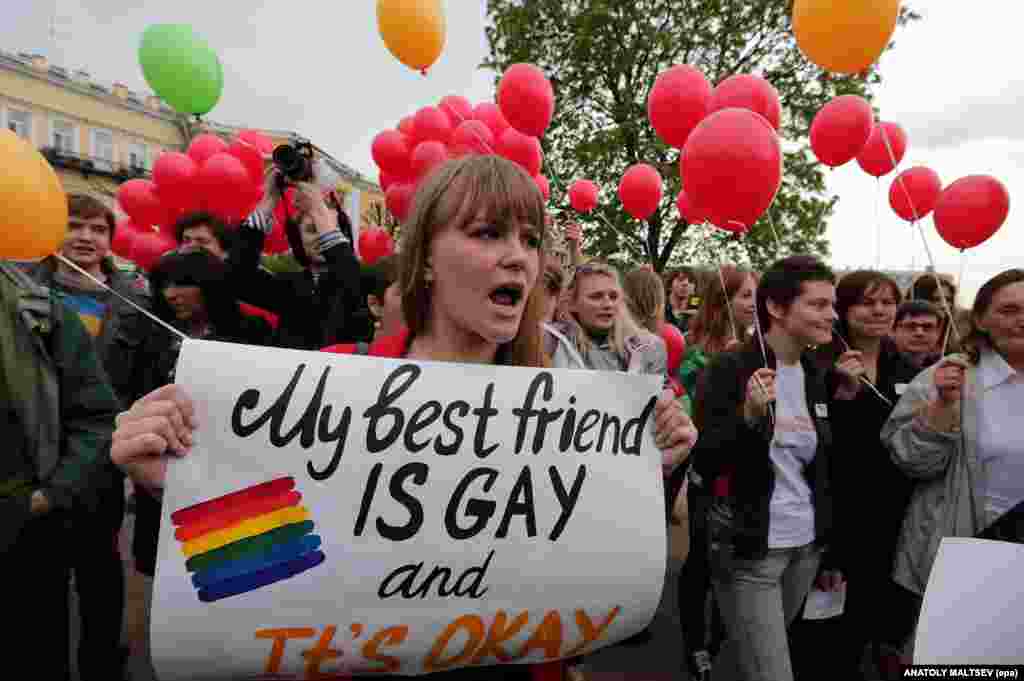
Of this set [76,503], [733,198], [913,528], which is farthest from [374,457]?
[913,528]

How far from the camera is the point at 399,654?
3.91 ft

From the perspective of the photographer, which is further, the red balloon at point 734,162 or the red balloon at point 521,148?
the red balloon at point 521,148

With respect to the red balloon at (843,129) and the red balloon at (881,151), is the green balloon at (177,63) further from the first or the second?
the red balloon at (881,151)

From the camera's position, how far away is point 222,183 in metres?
5.95

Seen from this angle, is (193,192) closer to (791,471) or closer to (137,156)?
(791,471)

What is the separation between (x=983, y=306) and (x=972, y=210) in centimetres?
163

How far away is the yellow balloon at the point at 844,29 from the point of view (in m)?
3.38

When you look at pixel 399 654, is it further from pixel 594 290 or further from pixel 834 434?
pixel 594 290

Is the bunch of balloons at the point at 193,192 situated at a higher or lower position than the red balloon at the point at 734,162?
lower

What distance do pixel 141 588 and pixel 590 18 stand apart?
14331 millimetres

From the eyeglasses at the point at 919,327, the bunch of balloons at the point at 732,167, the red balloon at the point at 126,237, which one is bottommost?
the red balloon at the point at 126,237

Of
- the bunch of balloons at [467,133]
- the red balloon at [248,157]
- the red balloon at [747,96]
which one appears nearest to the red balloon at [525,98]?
the bunch of balloons at [467,133]

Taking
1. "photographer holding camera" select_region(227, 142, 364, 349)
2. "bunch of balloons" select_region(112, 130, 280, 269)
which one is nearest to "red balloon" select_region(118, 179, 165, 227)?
"bunch of balloons" select_region(112, 130, 280, 269)

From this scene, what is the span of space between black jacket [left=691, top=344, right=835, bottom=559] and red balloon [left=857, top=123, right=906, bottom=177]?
3.93m
